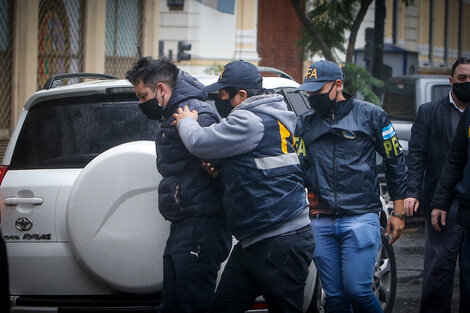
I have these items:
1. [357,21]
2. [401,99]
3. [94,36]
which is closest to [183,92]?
[401,99]

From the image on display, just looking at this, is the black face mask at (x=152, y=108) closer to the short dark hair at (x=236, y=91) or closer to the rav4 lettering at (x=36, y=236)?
the short dark hair at (x=236, y=91)

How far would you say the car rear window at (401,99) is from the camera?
12.6m

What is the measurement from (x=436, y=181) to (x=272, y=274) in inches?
74.3

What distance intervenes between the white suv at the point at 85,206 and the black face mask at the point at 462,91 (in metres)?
1.20

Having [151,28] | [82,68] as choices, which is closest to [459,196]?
[82,68]

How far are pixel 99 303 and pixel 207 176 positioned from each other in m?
1.04

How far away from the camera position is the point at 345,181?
16.4 ft

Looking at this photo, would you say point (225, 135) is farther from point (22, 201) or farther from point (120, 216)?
point (22, 201)

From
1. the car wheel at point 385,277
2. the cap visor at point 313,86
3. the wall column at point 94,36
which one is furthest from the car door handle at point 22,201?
the wall column at point 94,36

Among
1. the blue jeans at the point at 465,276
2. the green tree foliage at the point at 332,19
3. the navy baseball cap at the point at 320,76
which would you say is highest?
the green tree foliage at the point at 332,19

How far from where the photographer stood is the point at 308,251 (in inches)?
169

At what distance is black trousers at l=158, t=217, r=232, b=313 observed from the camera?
4.23m

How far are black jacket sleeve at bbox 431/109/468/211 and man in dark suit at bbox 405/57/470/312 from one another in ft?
0.45

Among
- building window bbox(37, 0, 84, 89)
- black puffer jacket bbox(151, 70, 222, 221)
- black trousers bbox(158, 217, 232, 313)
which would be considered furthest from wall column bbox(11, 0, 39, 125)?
black trousers bbox(158, 217, 232, 313)
